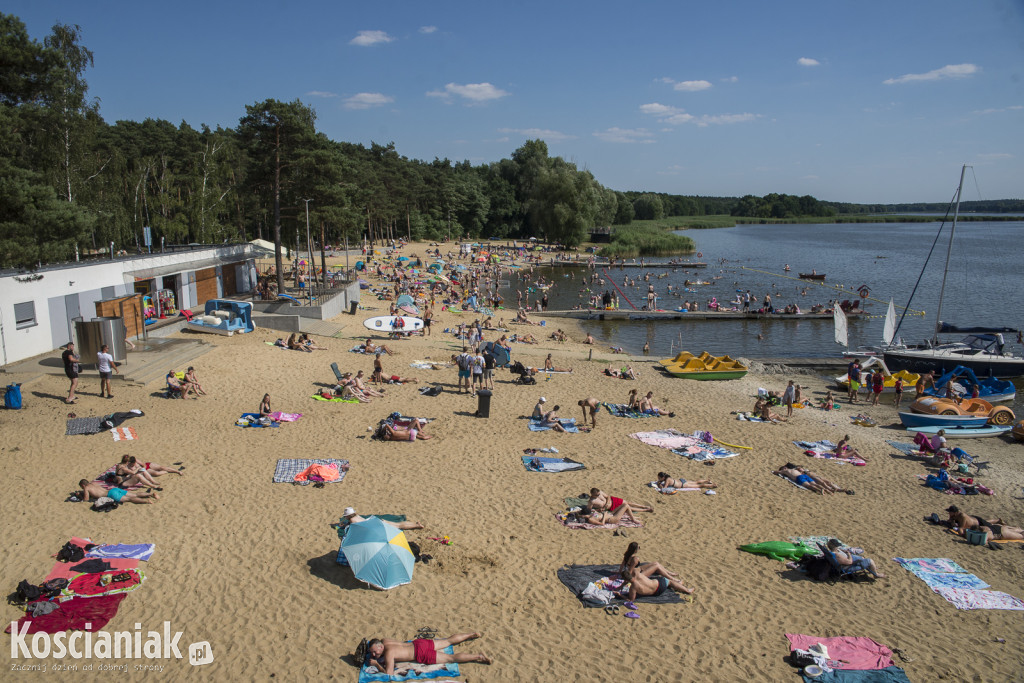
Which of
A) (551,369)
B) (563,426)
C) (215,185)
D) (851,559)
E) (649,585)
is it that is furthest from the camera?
(215,185)

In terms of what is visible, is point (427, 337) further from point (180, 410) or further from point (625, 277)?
point (625, 277)

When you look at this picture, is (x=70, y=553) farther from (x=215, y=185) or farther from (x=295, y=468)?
(x=215, y=185)

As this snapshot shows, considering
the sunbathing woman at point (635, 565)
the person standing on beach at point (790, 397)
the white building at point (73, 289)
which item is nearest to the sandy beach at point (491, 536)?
the sunbathing woman at point (635, 565)

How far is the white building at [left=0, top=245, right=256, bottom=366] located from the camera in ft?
51.3

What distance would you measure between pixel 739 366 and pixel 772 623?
14954mm

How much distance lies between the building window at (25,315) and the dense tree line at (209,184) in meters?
1.07

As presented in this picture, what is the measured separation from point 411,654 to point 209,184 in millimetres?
47643

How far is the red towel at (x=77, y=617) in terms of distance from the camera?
6.49 meters

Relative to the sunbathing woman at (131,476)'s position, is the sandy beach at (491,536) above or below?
below

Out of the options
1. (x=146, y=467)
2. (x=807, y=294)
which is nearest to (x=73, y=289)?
(x=146, y=467)

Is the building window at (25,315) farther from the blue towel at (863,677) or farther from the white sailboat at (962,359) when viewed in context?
the white sailboat at (962,359)

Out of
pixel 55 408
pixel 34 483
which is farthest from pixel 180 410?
pixel 34 483

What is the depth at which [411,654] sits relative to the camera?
6352 millimetres

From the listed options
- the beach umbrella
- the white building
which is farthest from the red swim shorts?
the white building
